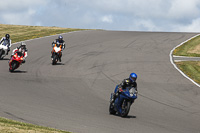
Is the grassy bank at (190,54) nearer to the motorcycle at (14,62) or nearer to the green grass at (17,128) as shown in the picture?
the motorcycle at (14,62)

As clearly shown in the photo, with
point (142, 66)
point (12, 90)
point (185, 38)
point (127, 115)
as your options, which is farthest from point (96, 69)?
point (185, 38)

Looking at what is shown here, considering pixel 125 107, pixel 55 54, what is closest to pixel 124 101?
pixel 125 107

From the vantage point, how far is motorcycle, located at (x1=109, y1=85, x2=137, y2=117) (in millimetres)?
12445

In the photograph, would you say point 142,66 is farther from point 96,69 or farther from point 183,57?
point 183,57

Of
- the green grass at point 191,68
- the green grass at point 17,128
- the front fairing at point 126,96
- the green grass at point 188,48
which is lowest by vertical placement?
the green grass at point 17,128

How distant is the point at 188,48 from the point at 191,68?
29.7 ft

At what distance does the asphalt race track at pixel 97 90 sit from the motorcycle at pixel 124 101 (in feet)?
0.95

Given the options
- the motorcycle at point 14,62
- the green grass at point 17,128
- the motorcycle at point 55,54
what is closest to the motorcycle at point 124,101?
the green grass at point 17,128

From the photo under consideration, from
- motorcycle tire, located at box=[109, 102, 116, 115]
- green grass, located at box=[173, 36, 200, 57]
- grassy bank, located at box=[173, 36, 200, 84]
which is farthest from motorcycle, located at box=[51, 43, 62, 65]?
motorcycle tire, located at box=[109, 102, 116, 115]

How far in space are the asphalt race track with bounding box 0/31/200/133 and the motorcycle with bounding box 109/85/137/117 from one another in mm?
291

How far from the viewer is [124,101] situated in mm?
12773

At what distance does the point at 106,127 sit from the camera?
1049 centimetres

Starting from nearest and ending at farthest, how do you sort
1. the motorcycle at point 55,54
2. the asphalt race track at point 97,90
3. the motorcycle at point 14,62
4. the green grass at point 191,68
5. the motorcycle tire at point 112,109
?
the asphalt race track at point 97,90, the motorcycle tire at point 112,109, the motorcycle at point 14,62, the green grass at point 191,68, the motorcycle at point 55,54

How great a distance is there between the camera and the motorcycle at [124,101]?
490 inches
